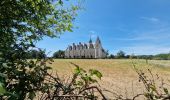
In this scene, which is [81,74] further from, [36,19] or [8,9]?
[36,19]

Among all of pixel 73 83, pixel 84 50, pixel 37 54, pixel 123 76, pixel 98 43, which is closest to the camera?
pixel 73 83

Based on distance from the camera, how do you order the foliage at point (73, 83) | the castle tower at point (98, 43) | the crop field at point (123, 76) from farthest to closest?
the castle tower at point (98, 43) → the crop field at point (123, 76) → the foliage at point (73, 83)

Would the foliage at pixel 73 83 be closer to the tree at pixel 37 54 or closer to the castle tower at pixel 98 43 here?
the tree at pixel 37 54

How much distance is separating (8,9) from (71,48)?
162905mm

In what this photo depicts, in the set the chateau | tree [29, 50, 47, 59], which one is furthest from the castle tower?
tree [29, 50, 47, 59]

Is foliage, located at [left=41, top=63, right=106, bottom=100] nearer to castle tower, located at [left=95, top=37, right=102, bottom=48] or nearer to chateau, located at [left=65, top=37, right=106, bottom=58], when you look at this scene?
chateau, located at [left=65, top=37, right=106, bottom=58]

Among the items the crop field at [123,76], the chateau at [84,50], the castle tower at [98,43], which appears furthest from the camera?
the castle tower at [98,43]

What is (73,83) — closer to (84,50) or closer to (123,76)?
(123,76)

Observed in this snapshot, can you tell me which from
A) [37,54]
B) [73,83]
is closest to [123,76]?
[37,54]

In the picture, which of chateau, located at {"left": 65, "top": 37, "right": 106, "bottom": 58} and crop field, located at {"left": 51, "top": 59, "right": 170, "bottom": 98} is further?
chateau, located at {"left": 65, "top": 37, "right": 106, "bottom": 58}

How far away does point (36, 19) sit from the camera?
1223 centimetres

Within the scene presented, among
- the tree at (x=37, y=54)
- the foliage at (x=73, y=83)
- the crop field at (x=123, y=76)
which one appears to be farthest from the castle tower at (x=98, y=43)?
the foliage at (x=73, y=83)

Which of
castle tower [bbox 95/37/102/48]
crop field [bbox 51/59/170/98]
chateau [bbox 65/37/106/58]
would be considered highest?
castle tower [bbox 95/37/102/48]

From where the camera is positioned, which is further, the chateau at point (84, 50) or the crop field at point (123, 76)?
the chateau at point (84, 50)
